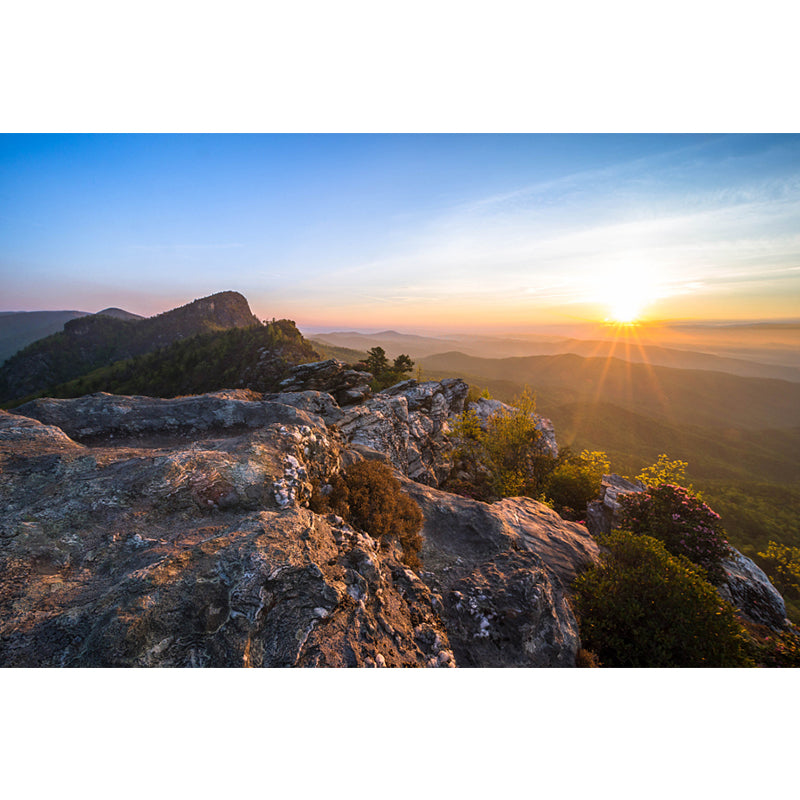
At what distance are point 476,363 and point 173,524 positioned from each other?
189 meters

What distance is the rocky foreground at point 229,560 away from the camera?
11.6ft

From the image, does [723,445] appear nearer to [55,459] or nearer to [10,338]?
[55,459]

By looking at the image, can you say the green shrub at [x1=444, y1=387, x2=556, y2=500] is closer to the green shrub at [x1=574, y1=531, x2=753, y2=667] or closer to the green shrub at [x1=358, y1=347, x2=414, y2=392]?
the green shrub at [x1=574, y1=531, x2=753, y2=667]

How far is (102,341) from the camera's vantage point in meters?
69.2

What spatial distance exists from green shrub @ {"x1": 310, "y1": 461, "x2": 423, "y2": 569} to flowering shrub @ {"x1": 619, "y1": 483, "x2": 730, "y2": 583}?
890 centimetres

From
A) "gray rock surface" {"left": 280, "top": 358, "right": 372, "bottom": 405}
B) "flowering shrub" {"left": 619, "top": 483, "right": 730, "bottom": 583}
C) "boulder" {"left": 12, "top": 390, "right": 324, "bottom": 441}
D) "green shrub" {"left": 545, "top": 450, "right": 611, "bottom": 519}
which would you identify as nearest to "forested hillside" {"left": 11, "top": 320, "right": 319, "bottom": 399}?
"gray rock surface" {"left": 280, "top": 358, "right": 372, "bottom": 405}

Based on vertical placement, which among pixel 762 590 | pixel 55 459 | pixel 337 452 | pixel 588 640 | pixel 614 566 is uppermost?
pixel 55 459

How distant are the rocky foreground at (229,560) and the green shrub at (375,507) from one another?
1.36 feet

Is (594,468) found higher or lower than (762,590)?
higher

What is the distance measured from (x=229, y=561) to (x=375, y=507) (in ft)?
12.5

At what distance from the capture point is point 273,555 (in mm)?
4223

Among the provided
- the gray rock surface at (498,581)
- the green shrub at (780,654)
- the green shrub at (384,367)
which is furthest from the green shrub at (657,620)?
the green shrub at (384,367)

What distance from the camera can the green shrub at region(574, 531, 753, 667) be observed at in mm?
5895

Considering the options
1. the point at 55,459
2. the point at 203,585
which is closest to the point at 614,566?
the point at 203,585
